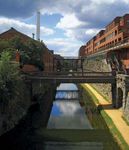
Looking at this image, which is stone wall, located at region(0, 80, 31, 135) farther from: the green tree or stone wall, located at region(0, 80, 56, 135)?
the green tree

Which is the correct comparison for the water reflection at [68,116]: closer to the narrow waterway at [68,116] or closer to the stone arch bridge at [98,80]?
the narrow waterway at [68,116]

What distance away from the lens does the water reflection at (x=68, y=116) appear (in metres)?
48.2

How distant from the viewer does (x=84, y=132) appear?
4369 centimetres

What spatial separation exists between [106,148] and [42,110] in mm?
26000

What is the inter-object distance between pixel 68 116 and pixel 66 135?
14.3m

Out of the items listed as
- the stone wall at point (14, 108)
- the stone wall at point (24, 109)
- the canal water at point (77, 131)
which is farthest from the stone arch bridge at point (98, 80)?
the canal water at point (77, 131)

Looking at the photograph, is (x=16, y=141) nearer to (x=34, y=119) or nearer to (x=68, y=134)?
(x=68, y=134)

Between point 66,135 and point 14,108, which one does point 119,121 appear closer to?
point 66,135

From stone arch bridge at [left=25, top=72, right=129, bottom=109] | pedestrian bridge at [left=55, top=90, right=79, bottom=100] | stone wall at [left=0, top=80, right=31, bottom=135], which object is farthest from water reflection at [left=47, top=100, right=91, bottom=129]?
pedestrian bridge at [left=55, top=90, right=79, bottom=100]

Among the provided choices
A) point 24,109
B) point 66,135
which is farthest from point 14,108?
point 66,135

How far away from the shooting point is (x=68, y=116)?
56.2 m

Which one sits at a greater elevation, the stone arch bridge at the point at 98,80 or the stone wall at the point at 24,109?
the stone arch bridge at the point at 98,80

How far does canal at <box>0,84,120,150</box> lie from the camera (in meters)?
36.8

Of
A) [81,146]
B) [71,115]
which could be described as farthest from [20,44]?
[81,146]
